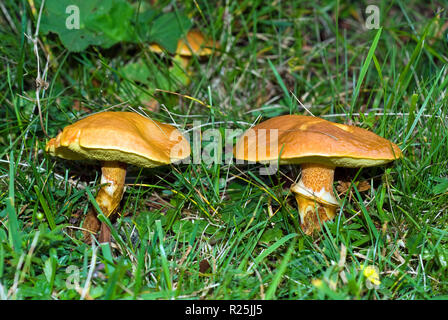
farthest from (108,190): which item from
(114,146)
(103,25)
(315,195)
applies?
(103,25)

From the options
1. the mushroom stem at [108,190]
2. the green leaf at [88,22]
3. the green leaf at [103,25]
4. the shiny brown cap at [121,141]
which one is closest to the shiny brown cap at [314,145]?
the shiny brown cap at [121,141]

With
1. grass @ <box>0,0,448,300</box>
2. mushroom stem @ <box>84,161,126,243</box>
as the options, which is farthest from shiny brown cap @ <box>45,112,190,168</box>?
grass @ <box>0,0,448,300</box>

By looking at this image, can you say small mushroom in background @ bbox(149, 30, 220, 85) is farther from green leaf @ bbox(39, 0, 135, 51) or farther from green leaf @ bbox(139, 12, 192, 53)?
green leaf @ bbox(39, 0, 135, 51)

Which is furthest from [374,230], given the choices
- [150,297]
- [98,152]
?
[98,152]

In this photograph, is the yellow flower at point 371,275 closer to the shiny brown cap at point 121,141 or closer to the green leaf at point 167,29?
the shiny brown cap at point 121,141

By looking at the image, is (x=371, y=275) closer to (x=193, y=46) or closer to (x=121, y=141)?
(x=121, y=141)

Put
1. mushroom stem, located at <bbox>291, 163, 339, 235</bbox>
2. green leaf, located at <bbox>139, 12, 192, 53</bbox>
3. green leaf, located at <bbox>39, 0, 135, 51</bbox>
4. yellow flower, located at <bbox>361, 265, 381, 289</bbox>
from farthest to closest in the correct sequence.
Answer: green leaf, located at <bbox>139, 12, 192, 53</bbox>
green leaf, located at <bbox>39, 0, 135, 51</bbox>
mushroom stem, located at <bbox>291, 163, 339, 235</bbox>
yellow flower, located at <bbox>361, 265, 381, 289</bbox>

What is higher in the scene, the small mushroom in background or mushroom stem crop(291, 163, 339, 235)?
the small mushroom in background
